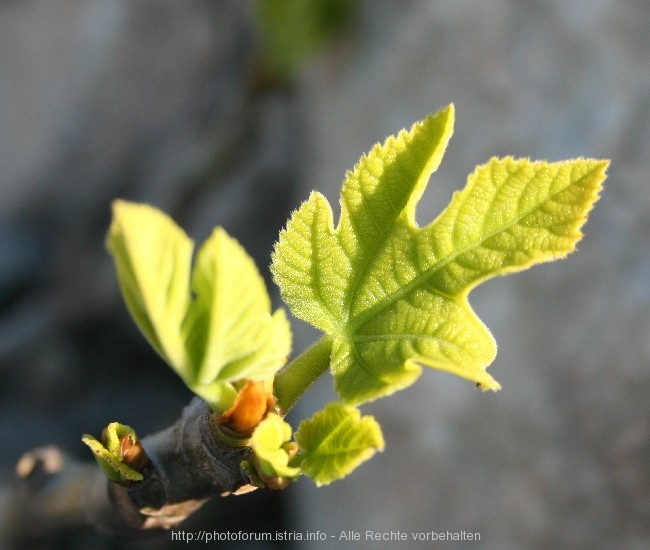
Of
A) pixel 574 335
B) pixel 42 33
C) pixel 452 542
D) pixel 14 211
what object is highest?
pixel 42 33

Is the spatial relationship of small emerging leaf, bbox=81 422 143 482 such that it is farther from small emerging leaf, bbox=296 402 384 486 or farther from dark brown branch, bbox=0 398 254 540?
small emerging leaf, bbox=296 402 384 486

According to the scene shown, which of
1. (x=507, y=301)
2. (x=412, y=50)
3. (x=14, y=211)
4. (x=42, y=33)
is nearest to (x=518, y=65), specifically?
(x=412, y=50)

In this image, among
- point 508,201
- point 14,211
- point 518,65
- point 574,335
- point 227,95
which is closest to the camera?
point 508,201

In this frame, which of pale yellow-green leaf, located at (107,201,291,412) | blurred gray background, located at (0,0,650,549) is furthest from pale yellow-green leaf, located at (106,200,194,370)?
blurred gray background, located at (0,0,650,549)

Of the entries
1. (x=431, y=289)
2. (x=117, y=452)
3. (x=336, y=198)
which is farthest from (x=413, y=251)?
(x=336, y=198)

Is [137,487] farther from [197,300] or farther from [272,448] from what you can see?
[197,300]

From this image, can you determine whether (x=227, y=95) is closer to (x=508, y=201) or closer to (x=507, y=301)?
(x=507, y=301)
